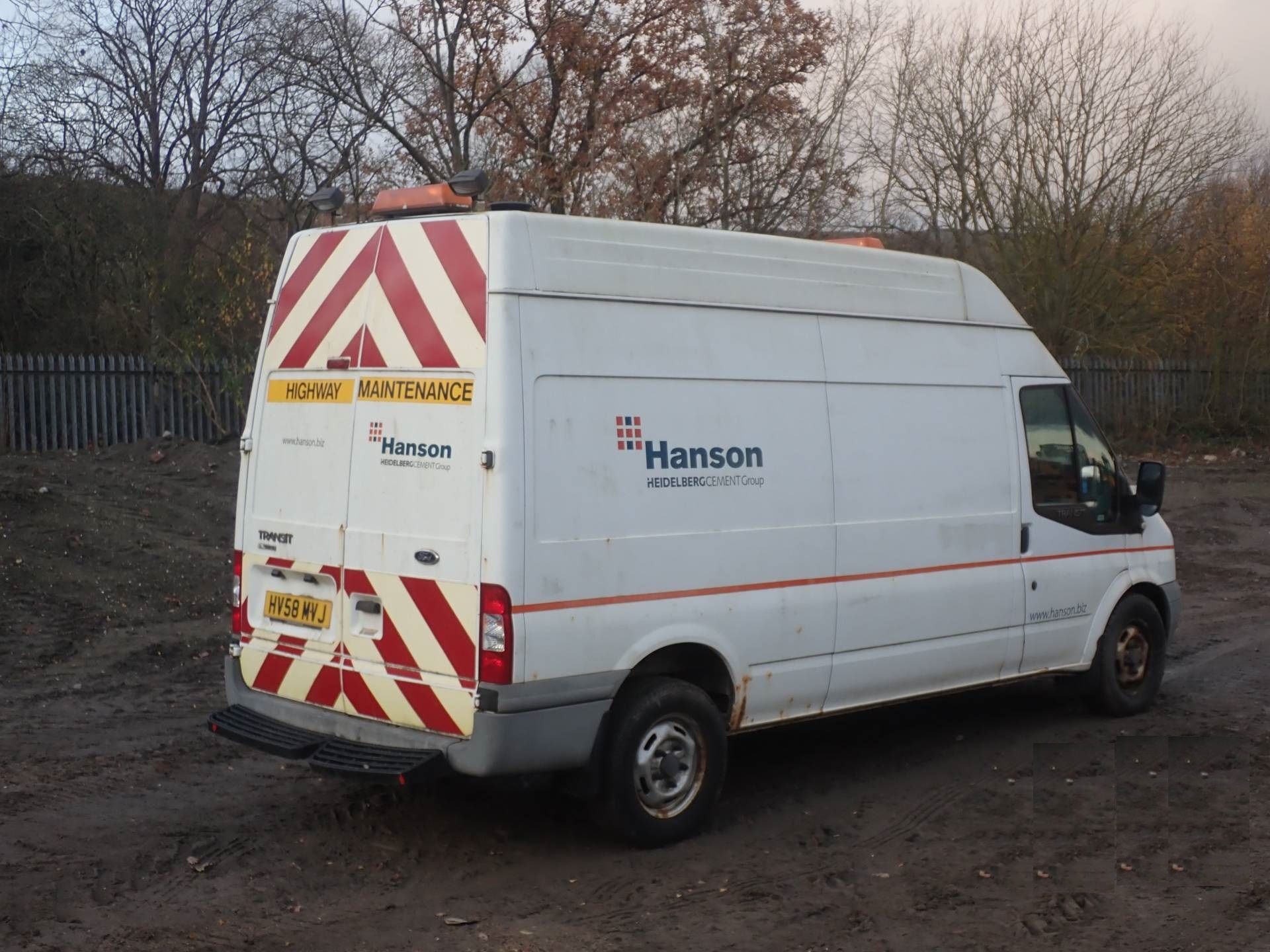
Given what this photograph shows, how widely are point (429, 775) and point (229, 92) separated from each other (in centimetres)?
2569

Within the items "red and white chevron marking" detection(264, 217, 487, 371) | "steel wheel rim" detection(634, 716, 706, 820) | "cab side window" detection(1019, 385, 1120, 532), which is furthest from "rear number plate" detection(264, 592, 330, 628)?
"cab side window" detection(1019, 385, 1120, 532)

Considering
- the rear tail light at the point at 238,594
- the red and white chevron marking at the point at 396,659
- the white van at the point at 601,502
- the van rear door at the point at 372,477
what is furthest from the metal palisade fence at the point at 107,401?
the red and white chevron marking at the point at 396,659

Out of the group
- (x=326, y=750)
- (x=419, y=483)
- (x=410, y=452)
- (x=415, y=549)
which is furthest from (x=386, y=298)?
(x=326, y=750)

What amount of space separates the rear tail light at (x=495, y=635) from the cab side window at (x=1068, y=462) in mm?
3512

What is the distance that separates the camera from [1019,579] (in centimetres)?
722

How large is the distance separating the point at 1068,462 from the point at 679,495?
9.73 feet

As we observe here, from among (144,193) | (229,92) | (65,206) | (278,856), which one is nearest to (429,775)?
(278,856)

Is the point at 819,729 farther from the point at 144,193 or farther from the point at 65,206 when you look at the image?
the point at 144,193

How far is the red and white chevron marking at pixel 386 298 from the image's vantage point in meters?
5.43

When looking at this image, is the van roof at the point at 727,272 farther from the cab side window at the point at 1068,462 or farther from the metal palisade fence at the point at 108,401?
the metal palisade fence at the point at 108,401

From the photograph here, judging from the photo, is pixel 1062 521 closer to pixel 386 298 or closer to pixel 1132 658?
pixel 1132 658

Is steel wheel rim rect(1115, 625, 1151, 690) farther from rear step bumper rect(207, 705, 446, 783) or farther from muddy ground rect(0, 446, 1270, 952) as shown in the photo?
rear step bumper rect(207, 705, 446, 783)

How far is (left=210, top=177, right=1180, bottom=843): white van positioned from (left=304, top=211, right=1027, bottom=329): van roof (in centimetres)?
1

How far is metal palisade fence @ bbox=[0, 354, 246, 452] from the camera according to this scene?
61.1 feet
